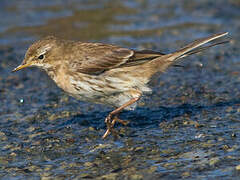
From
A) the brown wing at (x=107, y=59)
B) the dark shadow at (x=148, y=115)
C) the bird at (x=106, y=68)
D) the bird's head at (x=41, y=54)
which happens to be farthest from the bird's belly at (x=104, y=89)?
the bird's head at (x=41, y=54)

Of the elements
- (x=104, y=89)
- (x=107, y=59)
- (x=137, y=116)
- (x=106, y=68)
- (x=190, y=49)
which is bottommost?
(x=137, y=116)

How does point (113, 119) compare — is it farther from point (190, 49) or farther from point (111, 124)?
point (190, 49)

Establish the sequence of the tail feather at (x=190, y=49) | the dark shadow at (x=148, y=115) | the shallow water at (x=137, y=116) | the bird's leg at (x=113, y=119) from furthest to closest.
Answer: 1. the dark shadow at (x=148, y=115)
2. the bird's leg at (x=113, y=119)
3. the tail feather at (x=190, y=49)
4. the shallow water at (x=137, y=116)

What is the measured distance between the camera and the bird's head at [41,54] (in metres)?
7.09

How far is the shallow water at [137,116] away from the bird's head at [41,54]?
963 mm

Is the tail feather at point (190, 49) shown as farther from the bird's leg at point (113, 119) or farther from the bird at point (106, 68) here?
the bird's leg at point (113, 119)

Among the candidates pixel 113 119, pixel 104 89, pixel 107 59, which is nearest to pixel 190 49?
pixel 107 59

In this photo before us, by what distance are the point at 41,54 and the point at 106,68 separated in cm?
99

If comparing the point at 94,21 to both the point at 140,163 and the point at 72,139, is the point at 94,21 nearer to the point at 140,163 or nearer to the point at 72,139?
the point at 72,139

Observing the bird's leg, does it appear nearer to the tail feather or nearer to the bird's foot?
the bird's foot

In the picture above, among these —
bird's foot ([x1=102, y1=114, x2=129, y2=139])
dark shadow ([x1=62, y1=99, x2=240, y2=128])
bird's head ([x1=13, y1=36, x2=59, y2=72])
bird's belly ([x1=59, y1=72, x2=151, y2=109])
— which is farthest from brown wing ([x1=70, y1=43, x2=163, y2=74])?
dark shadow ([x1=62, y1=99, x2=240, y2=128])

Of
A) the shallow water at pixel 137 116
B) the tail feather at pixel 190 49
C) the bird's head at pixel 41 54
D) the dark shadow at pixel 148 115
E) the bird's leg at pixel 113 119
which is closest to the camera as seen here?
the shallow water at pixel 137 116

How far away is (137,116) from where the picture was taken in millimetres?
7641

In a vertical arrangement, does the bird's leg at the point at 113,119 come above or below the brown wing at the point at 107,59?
below
